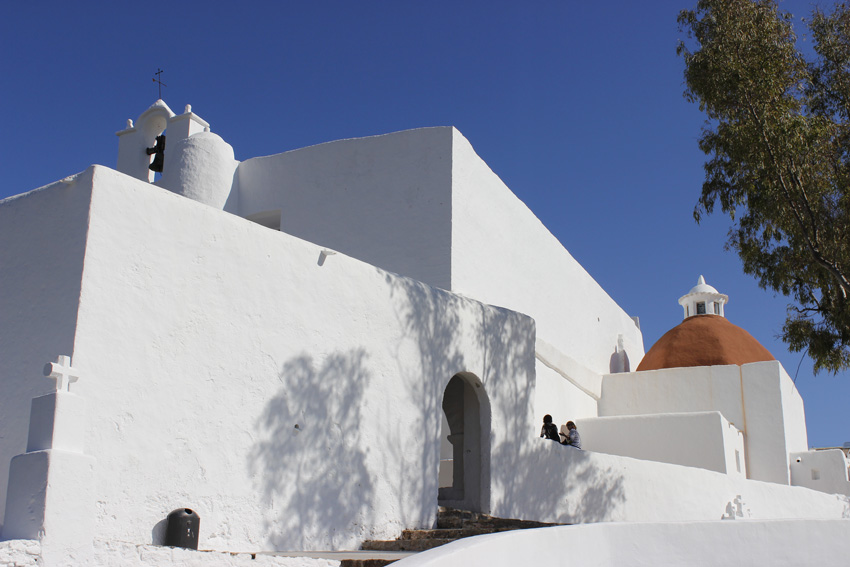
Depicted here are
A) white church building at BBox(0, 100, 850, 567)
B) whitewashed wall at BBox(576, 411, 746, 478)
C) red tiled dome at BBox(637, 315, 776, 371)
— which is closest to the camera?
white church building at BBox(0, 100, 850, 567)

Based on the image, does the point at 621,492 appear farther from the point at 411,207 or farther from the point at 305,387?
the point at 305,387

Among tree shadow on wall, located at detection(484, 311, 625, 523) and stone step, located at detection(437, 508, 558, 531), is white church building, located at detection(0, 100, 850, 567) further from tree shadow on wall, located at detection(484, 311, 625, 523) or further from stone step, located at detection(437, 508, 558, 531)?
stone step, located at detection(437, 508, 558, 531)

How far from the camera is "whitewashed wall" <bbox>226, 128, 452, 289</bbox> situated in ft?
40.3

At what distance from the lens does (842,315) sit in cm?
1191

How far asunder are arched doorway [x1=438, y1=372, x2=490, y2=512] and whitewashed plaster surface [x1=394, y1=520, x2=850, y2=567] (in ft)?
8.10

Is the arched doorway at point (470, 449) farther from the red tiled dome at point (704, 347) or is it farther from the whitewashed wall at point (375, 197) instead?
the red tiled dome at point (704, 347)

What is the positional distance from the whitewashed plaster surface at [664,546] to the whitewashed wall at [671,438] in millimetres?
5162

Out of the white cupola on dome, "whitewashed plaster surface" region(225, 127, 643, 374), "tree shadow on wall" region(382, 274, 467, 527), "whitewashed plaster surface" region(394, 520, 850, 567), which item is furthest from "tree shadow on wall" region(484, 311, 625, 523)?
the white cupola on dome

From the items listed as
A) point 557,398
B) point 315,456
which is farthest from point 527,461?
point 557,398

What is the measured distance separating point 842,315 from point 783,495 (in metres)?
3.74

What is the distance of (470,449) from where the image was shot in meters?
9.66

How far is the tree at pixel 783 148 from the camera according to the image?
38.5ft

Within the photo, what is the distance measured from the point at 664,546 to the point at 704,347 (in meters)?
10.7

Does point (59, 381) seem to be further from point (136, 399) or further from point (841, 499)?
point (841, 499)
